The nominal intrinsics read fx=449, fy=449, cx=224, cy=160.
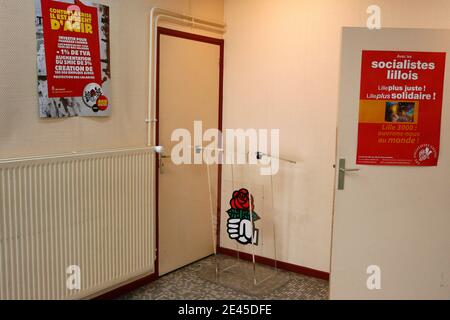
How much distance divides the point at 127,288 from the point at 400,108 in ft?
7.25

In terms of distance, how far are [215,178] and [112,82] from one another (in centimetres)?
137

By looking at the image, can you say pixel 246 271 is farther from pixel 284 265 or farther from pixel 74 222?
pixel 74 222

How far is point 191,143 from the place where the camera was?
3.63 m

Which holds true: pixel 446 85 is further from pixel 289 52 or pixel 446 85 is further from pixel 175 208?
pixel 175 208

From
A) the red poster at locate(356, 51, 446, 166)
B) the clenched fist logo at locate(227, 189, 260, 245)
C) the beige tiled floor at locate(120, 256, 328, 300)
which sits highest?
the red poster at locate(356, 51, 446, 166)

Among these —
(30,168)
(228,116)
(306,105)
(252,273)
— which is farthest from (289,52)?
(30,168)

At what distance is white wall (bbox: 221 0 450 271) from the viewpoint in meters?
3.35

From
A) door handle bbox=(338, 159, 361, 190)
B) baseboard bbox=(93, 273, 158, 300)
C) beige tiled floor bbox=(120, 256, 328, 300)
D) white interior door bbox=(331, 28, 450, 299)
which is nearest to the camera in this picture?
white interior door bbox=(331, 28, 450, 299)

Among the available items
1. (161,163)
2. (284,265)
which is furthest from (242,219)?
(161,163)

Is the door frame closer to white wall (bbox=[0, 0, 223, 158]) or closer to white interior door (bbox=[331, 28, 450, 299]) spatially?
white wall (bbox=[0, 0, 223, 158])

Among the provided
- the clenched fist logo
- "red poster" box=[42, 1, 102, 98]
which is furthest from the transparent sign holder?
"red poster" box=[42, 1, 102, 98]

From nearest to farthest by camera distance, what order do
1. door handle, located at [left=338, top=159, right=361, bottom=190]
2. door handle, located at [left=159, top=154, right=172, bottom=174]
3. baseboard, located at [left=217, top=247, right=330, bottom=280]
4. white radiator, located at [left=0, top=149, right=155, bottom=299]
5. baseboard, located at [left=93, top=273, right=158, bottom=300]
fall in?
white radiator, located at [left=0, top=149, right=155, bottom=299], door handle, located at [left=338, top=159, right=361, bottom=190], baseboard, located at [left=93, top=273, right=158, bottom=300], door handle, located at [left=159, top=154, right=172, bottom=174], baseboard, located at [left=217, top=247, right=330, bottom=280]

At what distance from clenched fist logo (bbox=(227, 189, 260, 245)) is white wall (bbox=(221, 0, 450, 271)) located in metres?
0.42

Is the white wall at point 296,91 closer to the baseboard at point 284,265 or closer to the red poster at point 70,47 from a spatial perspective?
the baseboard at point 284,265
